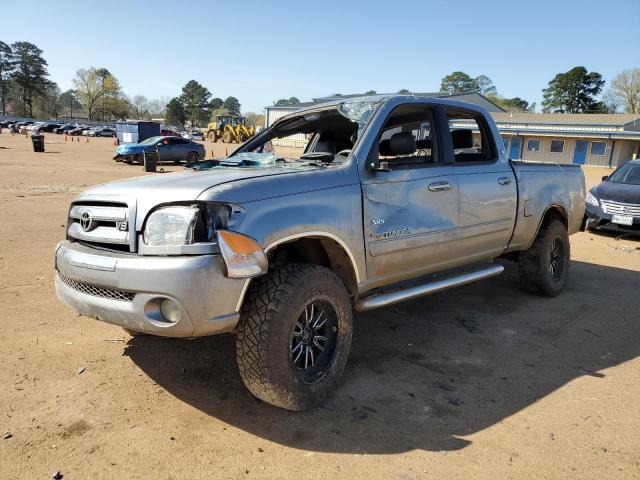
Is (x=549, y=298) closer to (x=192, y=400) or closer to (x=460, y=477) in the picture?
(x=460, y=477)

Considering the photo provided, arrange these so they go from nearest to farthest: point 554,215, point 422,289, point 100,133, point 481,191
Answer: point 422,289
point 481,191
point 554,215
point 100,133

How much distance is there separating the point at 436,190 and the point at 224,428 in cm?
237

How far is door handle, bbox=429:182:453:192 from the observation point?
12.9 feet

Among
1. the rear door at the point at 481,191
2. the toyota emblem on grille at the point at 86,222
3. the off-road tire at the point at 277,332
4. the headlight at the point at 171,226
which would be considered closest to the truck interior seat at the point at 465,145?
the rear door at the point at 481,191

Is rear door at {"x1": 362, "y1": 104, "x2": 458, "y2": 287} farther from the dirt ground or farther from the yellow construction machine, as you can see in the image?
the yellow construction machine

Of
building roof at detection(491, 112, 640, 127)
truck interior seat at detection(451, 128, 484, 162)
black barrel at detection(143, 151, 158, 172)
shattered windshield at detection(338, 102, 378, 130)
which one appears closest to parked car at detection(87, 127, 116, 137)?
building roof at detection(491, 112, 640, 127)

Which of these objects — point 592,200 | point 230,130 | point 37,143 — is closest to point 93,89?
point 230,130

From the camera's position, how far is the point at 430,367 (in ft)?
12.5

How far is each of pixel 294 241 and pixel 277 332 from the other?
2.32 ft

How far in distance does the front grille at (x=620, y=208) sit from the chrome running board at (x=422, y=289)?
6.21m

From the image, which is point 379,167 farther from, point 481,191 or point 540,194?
point 540,194

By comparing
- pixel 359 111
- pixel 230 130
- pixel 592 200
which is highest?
pixel 230 130

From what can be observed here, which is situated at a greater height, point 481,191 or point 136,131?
point 136,131

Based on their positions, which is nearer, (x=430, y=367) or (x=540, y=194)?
(x=430, y=367)
